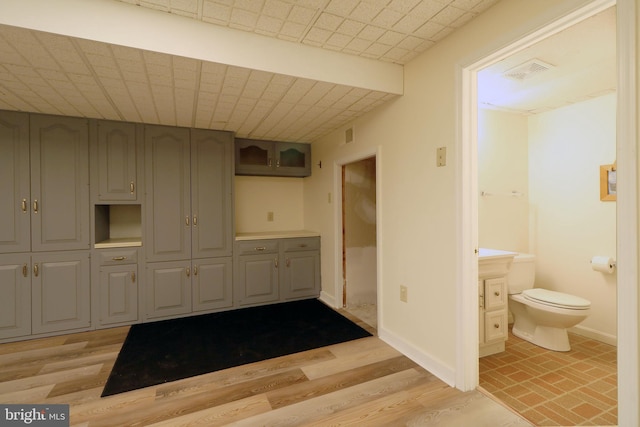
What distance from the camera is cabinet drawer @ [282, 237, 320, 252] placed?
3.75 m

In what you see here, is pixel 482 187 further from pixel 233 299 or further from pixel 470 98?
pixel 233 299

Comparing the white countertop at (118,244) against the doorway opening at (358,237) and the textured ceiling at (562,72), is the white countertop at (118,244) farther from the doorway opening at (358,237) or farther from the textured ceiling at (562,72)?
the textured ceiling at (562,72)

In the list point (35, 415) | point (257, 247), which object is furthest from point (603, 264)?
point (35, 415)

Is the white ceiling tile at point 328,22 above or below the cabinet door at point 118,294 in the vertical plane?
above

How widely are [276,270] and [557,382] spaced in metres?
2.80

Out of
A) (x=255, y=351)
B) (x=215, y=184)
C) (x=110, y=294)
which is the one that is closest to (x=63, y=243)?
(x=110, y=294)

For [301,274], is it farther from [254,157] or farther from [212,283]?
[254,157]

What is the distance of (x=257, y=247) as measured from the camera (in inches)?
142

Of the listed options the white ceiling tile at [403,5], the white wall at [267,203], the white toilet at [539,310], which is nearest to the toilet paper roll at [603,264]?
the white toilet at [539,310]

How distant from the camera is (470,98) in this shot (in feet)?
6.14

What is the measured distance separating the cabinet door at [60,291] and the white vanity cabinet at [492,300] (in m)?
3.64

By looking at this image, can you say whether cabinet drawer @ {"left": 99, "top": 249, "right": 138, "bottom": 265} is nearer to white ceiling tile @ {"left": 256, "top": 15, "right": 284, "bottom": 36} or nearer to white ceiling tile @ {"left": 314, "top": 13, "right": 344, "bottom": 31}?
white ceiling tile @ {"left": 256, "top": 15, "right": 284, "bottom": 36}

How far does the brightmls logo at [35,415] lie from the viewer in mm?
1656

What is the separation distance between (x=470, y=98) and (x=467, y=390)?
1.88m
